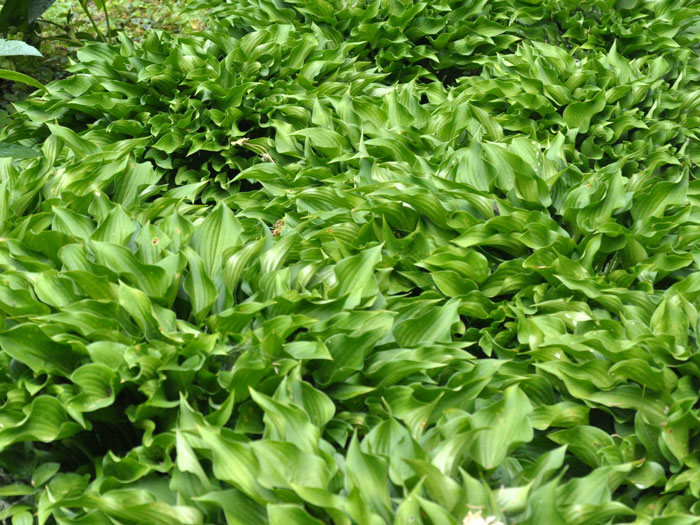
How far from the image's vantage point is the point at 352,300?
7.90ft

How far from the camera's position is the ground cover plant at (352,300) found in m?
1.86

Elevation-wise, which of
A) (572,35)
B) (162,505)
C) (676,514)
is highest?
(572,35)

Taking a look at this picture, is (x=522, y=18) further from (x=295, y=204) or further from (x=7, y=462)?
(x=7, y=462)

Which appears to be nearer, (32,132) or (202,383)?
(202,383)

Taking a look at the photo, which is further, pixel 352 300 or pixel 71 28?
pixel 71 28

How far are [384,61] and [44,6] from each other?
8.84 ft

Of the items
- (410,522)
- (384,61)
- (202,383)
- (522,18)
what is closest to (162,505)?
(202,383)

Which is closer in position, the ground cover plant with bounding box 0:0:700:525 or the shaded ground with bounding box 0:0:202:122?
the ground cover plant with bounding box 0:0:700:525

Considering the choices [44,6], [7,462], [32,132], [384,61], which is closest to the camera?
[7,462]

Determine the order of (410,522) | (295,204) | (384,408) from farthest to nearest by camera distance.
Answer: (295,204) < (384,408) < (410,522)

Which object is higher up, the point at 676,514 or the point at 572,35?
the point at 572,35

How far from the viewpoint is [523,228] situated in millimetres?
2928

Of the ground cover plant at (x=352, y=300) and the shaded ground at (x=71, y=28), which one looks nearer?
the ground cover plant at (x=352, y=300)

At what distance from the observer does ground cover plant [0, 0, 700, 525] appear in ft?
6.11
